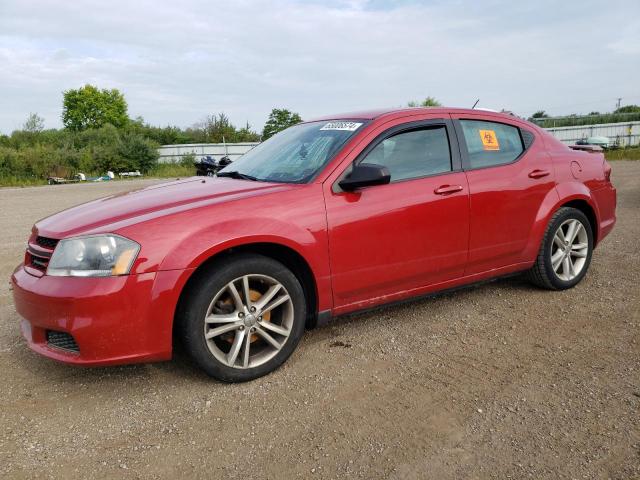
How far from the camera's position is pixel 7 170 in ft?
74.2

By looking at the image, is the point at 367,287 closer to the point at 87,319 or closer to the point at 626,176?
the point at 87,319

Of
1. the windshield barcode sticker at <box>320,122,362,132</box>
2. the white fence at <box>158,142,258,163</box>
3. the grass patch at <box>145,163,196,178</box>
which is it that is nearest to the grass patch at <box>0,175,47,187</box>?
the grass patch at <box>145,163,196,178</box>

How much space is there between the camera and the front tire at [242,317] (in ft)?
9.04

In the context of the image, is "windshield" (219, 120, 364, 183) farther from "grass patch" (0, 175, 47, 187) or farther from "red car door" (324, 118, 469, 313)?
"grass patch" (0, 175, 47, 187)

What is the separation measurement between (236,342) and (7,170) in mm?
24183

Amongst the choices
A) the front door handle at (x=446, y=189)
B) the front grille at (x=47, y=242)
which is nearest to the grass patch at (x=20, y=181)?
the front grille at (x=47, y=242)

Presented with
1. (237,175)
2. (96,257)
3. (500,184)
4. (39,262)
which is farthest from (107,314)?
(500,184)

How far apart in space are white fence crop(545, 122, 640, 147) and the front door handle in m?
28.9

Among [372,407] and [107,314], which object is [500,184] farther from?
[107,314]

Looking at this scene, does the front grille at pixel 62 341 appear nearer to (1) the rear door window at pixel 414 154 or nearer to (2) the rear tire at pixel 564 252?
Answer: (1) the rear door window at pixel 414 154

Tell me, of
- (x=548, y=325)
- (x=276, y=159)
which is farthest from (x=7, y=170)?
(x=548, y=325)

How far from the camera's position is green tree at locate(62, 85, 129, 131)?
68.9m

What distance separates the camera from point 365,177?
306 cm

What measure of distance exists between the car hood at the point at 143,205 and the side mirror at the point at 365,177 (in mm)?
345
